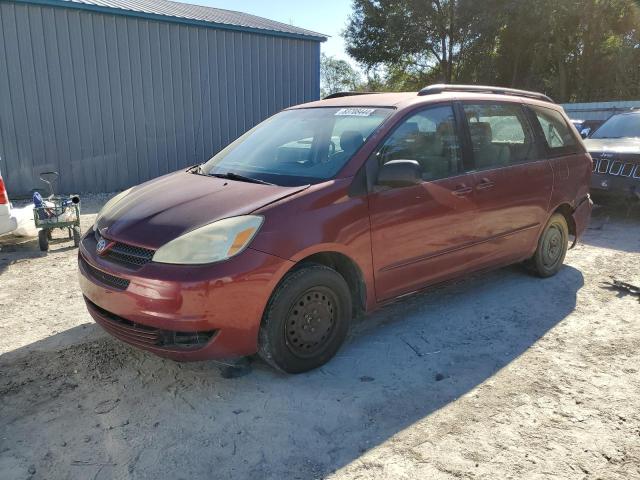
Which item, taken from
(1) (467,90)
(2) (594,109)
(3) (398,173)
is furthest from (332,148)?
(2) (594,109)

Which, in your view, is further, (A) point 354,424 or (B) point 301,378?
(B) point 301,378

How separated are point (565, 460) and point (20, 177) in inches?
382

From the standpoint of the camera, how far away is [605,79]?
83.3 feet

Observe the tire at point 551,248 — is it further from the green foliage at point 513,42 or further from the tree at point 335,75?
the tree at point 335,75

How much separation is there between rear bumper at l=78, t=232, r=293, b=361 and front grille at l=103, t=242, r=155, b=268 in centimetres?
5

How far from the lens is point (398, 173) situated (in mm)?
3502

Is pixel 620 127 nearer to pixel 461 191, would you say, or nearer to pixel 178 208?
pixel 461 191

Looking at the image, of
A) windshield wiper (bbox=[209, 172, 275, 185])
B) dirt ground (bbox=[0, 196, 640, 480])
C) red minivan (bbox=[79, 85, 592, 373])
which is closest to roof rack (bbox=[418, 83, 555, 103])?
red minivan (bbox=[79, 85, 592, 373])

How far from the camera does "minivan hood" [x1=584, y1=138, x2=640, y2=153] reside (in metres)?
7.74

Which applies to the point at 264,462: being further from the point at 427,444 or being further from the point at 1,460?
the point at 1,460

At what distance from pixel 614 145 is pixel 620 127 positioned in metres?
1.14

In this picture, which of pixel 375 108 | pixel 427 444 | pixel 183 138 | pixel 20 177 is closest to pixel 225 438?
pixel 427 444

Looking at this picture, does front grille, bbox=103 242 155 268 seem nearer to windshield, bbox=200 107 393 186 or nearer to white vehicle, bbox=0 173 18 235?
windshield, bbox=200 107 393 186

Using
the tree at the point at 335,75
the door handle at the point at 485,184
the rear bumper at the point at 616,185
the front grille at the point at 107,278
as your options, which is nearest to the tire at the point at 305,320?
the front grille at the point at 107,278
